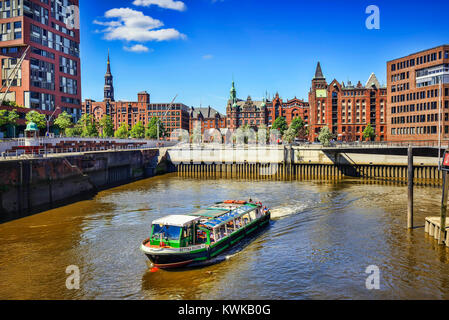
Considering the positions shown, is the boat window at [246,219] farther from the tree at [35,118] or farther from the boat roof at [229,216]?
the tree at [35,118]

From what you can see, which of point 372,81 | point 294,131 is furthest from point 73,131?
point 372,81

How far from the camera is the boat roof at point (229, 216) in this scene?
2558cm

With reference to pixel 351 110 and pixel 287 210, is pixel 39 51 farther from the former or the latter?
pixel 351 110

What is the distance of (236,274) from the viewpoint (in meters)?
21.8

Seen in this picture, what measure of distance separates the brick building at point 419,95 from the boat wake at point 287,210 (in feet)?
203

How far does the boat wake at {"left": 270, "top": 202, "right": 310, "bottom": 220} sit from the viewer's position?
37.8m

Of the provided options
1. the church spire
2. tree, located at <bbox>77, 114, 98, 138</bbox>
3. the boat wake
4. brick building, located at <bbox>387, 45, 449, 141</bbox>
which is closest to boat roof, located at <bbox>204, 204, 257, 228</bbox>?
the boat wake

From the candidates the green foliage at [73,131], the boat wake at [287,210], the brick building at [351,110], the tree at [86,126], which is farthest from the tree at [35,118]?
the brick building at [351,110]

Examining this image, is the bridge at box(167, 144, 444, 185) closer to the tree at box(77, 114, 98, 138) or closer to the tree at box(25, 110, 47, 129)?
the tree at box(25, 110, 47, 129)

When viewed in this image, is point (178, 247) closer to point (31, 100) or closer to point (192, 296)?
point (192, 296)

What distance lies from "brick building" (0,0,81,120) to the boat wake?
74435mm

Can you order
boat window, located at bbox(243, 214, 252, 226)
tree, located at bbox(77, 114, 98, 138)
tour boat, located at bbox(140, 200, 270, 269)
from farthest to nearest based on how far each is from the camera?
1. tree, located at bbox(77, 114, 98, 138)
2. boat window, located at bbox(243, 214, 252, 226)
3. tour boat, located at bbox(140, 200, 270, 269)

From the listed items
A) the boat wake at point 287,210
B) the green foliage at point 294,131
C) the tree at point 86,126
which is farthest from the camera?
the green foliage at point 294,131
